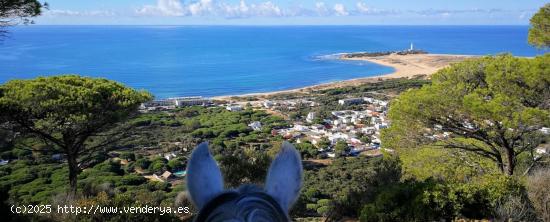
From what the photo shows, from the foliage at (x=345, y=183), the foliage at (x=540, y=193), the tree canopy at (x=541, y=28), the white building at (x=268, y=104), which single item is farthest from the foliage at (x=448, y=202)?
the white building at (x=268, y=104)

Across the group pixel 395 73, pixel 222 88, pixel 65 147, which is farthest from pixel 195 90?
pixel 65 147

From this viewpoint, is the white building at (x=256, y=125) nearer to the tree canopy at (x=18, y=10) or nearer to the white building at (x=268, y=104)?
the white building at (x=268, y=104)

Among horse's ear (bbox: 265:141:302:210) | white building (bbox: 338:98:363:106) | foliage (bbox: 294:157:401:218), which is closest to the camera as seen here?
horse's ear (bbox: 265:141:302:210)

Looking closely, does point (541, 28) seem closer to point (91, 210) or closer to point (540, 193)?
point (540, 193)

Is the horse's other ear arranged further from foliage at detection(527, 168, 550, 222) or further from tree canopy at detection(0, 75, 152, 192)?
tree canopy at detection(0, 75, 152, 192)

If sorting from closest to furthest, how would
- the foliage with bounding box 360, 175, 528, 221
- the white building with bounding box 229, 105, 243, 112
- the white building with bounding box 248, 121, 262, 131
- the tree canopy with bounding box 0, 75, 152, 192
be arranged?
the foliage with bounding box 360, 175, 528, 221
the tree canopy with bounding box 0, 75, 152, 192
the white building with bounding box 248, 121, 262, 131
the white building with bounding box 229, 105, 243, 112

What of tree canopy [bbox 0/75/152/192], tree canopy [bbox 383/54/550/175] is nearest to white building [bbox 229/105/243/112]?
tree canopy [bbox 0/75/152/192]
